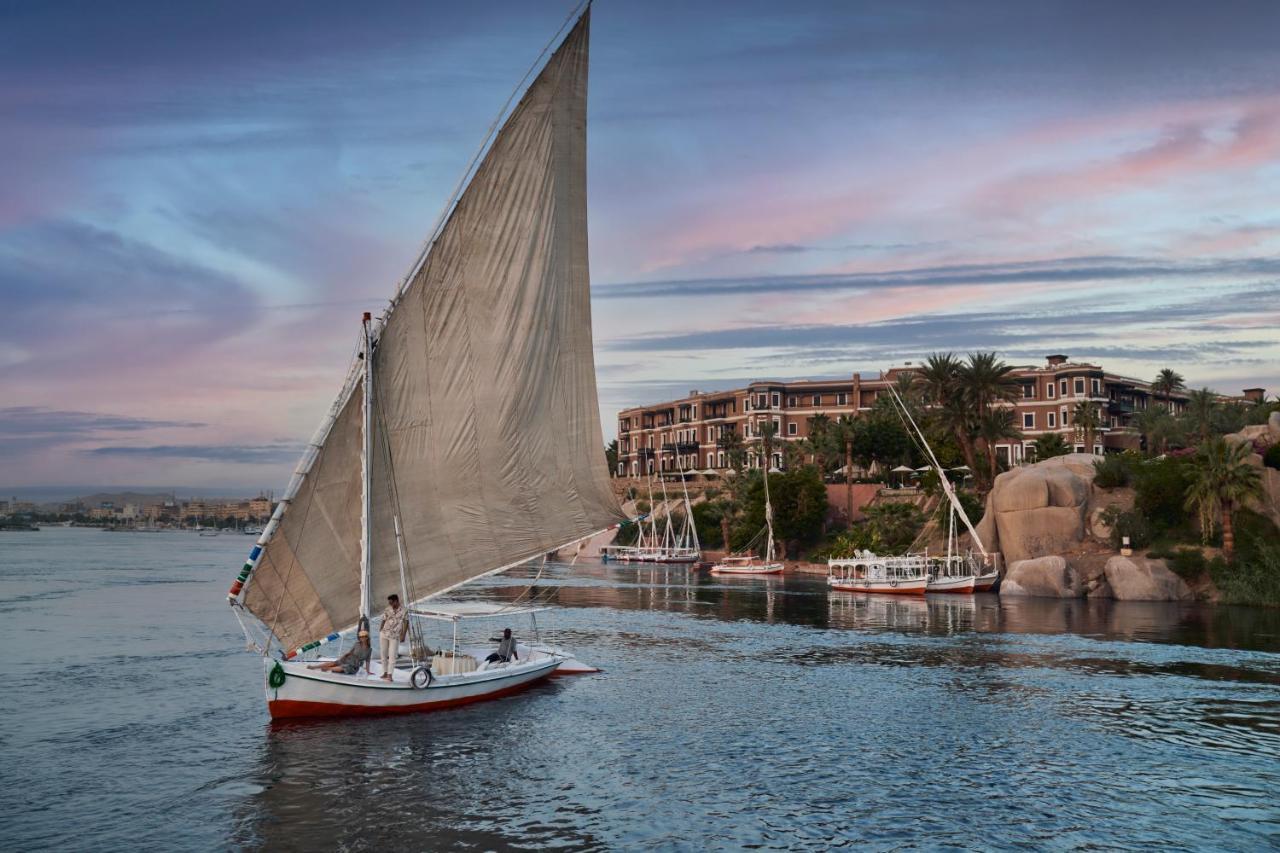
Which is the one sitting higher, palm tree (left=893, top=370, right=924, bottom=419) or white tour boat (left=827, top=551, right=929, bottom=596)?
palm tree (left=893, top=370, right=924, bottom=419)

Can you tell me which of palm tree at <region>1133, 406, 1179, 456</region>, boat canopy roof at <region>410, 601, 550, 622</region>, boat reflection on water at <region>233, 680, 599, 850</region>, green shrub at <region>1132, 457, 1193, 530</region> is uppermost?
palm tree at <region>1133, 406, 1179, 456</region>

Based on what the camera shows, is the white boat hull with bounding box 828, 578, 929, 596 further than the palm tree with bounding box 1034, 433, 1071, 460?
No

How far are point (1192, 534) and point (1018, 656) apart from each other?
128ft

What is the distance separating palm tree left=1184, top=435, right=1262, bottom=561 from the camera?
69188mm

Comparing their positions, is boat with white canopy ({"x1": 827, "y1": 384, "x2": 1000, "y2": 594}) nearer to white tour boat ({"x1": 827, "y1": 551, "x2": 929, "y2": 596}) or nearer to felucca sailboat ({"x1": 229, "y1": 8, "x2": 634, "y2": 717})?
white tour boat ({"x1": 827, "y1": 551, "x2": 929, "y2": 596})

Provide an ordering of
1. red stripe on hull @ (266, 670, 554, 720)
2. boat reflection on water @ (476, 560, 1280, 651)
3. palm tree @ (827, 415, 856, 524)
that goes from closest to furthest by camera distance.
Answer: red stripe on hull @ (266, 670, 554, 720) < boat reflection on water @ (476, 560, 1280, 651) < palm tree @ (827, 415, 856, 524)

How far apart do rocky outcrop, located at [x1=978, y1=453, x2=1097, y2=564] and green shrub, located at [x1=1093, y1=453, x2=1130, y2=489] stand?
2.35 ft

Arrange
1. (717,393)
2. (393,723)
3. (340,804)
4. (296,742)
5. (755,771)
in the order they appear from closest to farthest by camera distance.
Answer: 1. (340,804)
2. (755,771)
3. (296,742)
4. (393,723)
5. (717,393)

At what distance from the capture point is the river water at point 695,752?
20.5m

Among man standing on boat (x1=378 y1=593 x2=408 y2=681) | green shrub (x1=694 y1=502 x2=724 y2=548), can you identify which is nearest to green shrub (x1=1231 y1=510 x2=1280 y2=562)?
man standing on boat (x1=378 y1=593 x2=408 y2=681)

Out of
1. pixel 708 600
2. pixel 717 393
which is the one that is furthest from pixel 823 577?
pixel 717 393

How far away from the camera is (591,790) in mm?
23281

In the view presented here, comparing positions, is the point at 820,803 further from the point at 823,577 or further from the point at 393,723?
the point at 823,577

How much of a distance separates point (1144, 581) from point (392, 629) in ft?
208
